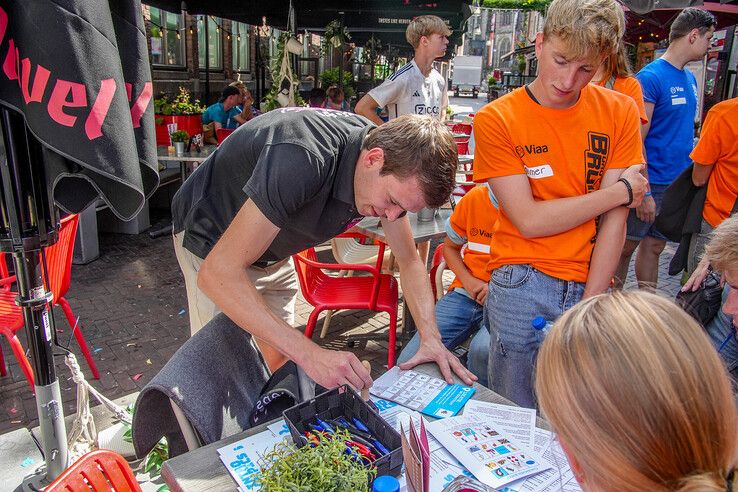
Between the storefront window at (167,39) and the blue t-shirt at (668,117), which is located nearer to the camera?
the blue t-shirt at (668,117)

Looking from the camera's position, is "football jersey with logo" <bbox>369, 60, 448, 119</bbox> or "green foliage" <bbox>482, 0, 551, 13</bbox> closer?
"football jersey with logo" <bbox>369, 60, 448, 119</bbox>

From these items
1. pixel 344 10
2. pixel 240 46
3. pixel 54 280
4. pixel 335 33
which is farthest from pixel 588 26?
pixel 240 46

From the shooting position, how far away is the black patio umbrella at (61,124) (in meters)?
1.29

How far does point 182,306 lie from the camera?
4539 mm

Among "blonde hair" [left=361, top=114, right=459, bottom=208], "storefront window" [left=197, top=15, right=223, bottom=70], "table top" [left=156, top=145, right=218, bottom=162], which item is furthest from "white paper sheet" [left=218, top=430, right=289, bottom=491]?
"storefront window" [left=197, top=15, right=223, bottom=70]

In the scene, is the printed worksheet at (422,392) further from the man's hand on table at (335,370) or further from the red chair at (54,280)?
the red chair at (54,280)

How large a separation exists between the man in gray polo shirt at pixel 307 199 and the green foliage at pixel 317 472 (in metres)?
0.42

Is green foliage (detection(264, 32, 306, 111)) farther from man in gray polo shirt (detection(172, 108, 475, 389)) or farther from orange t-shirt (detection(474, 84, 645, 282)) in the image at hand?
orange t-shirt (detection(474, 84, 645, 282))

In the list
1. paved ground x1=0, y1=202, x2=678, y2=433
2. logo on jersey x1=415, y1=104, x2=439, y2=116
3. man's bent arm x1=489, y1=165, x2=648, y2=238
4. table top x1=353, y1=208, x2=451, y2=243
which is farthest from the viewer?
logo on jersey x1=415, y1=104, x2=439, y2=116

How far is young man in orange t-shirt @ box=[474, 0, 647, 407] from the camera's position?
1855 mm

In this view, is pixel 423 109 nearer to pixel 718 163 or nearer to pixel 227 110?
pixel 718 163

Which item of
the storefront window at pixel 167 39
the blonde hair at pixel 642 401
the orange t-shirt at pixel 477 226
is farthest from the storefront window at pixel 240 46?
the blonde hair at pixel 642 401

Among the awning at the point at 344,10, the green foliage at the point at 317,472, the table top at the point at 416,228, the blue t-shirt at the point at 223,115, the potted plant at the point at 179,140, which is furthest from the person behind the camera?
the blue t-shirt at the point at 223,115

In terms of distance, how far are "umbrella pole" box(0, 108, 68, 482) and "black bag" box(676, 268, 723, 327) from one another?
94.6 inches
